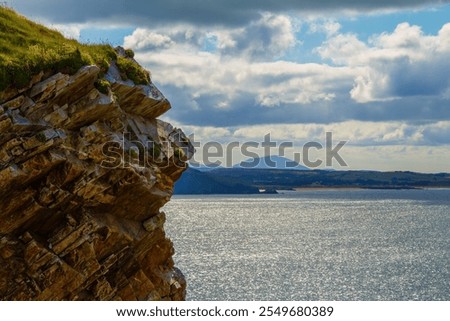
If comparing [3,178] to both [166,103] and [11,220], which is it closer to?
[11,220]

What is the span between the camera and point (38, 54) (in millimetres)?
37125

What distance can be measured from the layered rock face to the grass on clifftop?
0.72 meters

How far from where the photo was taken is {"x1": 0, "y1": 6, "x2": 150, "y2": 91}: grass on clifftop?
35469 mm

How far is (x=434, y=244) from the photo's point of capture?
183 m

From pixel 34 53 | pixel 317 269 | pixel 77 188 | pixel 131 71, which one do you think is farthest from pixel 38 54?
pixel 317 269

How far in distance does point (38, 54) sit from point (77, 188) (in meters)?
8.13

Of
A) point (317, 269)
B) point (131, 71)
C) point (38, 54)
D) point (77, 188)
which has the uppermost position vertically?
point (131, 71)

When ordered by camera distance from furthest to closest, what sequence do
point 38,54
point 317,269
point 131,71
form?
point 317,269, point 131,71, point 38,54

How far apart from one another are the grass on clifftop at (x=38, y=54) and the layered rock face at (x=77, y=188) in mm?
715

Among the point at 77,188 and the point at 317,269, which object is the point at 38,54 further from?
the point at 317,269

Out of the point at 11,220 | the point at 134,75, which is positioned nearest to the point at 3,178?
the point at 11,220

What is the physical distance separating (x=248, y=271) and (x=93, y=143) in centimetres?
10276

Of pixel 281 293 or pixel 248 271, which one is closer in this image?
pixel 281 293

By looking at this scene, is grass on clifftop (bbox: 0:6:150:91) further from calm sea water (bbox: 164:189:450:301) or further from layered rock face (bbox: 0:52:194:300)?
calm sea water (bbox: 164:189:450:301)
